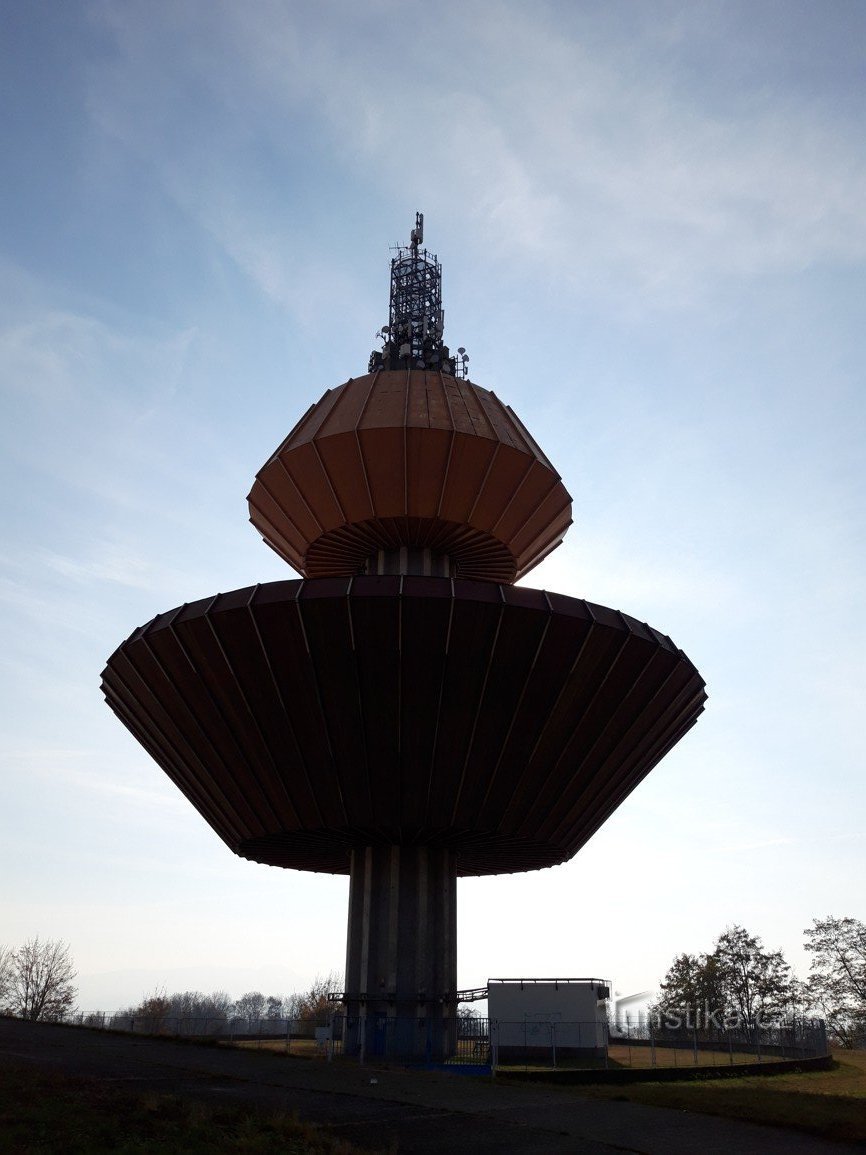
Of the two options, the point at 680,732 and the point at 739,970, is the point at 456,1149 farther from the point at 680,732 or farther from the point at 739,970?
the point at 739,970

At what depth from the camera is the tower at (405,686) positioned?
23.9 metres

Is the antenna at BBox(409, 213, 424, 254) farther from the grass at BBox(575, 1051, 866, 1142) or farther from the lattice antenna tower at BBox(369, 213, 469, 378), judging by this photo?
the grass at BBox(575, 1051, 866, 1142)

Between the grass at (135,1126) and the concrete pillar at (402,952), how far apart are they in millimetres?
12325

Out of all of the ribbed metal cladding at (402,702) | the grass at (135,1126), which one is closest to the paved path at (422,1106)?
the grass at (135,1126)

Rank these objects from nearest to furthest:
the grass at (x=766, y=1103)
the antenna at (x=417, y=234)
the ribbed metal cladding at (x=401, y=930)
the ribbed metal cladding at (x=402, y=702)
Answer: the grass at (x=766, y=1103) → the ribbed metal cladding at (x=402, y=702) → the ribbed metal cladding at (x=401, y=930) → the antenna at (x=417, y=234)

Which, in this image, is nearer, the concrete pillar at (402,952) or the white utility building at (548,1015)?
the concrete pillar at (402,952)

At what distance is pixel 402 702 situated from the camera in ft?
80.5

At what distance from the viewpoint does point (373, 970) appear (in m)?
27.8

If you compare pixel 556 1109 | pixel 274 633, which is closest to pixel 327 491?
pixel 274 633

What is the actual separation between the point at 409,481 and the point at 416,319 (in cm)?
1291

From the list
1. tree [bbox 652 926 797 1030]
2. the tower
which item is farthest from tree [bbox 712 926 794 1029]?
the tower

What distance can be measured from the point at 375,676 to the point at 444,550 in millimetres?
9447

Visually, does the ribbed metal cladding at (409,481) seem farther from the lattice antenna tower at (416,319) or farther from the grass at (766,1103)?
the grass at (766,1103)

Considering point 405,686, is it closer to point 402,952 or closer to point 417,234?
point 402,952
